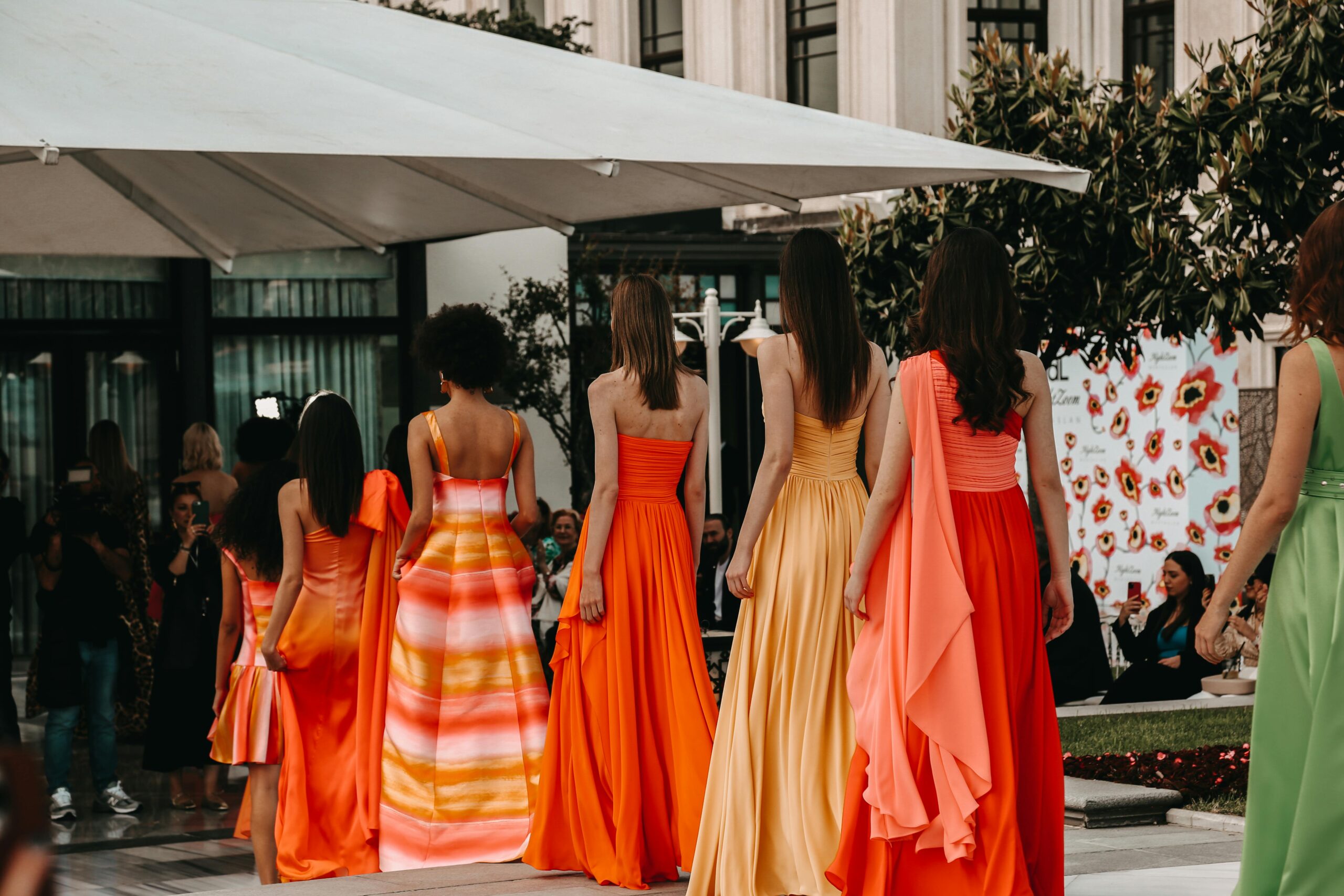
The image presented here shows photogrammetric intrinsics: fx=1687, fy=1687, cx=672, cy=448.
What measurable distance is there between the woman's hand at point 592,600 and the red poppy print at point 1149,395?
12081 mm

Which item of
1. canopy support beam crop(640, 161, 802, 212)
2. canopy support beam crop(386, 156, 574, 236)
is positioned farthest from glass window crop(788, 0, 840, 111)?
canopy support beam crop(640, 161, 802, 212)

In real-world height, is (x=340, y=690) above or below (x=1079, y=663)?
above

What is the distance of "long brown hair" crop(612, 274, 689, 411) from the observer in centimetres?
559

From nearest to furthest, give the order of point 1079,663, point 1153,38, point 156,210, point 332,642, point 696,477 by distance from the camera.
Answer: point 696,477, point 332,642, point 156,210, point 1079,663, point 1153,38

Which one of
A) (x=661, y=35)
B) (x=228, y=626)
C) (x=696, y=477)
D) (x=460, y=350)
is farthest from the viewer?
(x=661, y=35)

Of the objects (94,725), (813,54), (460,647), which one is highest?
(813,54)

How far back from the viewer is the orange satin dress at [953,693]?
14.2ft

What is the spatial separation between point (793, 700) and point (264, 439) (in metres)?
3.43

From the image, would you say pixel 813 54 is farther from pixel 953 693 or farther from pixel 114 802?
pixel 953 693

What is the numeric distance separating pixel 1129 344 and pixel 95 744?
6.53m

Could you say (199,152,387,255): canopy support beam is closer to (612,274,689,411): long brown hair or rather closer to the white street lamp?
(612,274,689,411): long brown hair

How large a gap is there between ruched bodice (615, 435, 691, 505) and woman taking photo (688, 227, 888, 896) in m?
0.64

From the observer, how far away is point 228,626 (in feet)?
22.9

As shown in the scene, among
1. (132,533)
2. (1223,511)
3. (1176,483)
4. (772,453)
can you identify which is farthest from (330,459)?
(1223,511)
